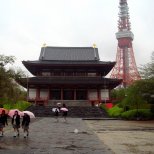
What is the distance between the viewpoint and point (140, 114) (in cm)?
3991

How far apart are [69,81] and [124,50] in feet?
177

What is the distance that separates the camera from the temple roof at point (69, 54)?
200ft

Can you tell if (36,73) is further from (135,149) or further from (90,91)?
(135,149)

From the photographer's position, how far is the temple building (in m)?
55.0

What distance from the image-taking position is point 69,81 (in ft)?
181

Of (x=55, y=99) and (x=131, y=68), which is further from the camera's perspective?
(x=131, y=68)

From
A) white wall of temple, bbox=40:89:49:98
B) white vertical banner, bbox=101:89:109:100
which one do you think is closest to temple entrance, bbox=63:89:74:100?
white wall of temple, bbox=40:89:49:98

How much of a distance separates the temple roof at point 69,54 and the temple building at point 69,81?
0.98 m

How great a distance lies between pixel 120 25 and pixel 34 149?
107 meters

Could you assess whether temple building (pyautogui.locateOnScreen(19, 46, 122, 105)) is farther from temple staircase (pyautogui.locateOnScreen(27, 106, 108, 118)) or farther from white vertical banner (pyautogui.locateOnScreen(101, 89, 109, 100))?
temple staircase (pyautogui.locateOnScreen(27, 106, 108, 118))

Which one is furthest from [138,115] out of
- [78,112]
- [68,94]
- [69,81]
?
[68,94]

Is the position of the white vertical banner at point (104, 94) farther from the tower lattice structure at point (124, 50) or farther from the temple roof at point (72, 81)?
the tower lattice structure at point (124, 50)

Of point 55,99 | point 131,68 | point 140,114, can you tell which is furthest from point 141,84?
point 131,68

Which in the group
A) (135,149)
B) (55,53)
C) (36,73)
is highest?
(55,53)
